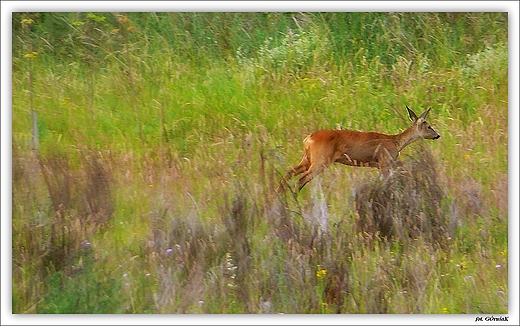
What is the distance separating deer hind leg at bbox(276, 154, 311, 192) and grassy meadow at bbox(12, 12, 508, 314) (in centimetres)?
6

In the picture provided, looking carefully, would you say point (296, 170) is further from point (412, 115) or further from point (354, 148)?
point (412, 115)

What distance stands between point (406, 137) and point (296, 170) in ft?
3.09

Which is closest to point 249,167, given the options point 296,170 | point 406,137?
point 296,170

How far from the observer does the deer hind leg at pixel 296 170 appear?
775 centimetres

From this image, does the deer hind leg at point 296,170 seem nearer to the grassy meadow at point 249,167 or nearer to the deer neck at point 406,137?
the grassy meadow at point 249,167

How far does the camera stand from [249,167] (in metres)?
7.88

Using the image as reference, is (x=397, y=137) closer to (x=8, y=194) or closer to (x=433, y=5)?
(x=433, y=5)

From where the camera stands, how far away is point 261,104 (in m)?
7.99

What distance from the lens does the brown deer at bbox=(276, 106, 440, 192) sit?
7914 mm

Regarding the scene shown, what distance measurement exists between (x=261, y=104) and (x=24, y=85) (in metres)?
1.84

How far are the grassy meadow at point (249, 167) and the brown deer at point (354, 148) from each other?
8 cm

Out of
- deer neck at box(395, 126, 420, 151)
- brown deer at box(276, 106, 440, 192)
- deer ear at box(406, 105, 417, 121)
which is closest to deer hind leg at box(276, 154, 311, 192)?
brown deer at box(276, 106, 440, 192)

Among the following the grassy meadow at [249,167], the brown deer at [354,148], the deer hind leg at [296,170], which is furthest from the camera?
the brown deer at [354,148]

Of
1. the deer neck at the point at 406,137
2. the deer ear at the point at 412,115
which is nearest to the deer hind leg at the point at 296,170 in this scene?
the deer neck at the point at 406,137
